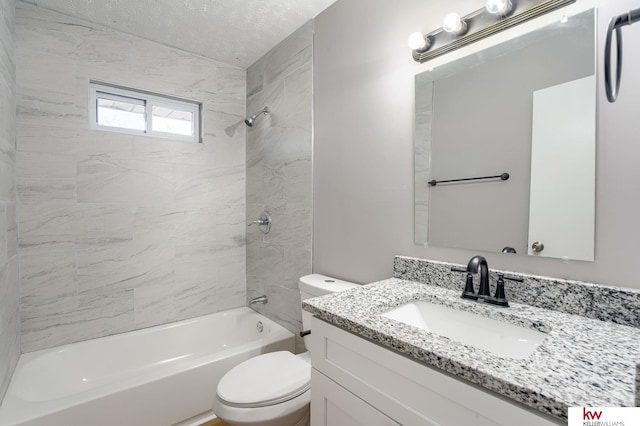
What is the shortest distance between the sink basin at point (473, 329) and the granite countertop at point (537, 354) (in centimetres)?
2

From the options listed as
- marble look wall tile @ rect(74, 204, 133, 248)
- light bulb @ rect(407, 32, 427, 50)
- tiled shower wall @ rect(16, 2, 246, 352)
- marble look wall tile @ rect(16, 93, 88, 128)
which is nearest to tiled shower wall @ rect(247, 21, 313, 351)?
tiled shower wall @ rect(16, 2, 246, 352)

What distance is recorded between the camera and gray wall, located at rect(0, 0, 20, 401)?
4.59 feet

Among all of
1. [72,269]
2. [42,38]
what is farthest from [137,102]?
[72,269]

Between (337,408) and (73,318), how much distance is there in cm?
200

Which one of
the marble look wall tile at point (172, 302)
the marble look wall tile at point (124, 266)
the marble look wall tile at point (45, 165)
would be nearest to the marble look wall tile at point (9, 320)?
the marble look wall tile at point (124, 266)

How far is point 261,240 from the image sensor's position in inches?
97.7

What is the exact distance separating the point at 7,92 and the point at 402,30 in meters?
2.06

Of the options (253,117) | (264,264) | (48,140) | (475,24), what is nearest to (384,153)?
(475,24)

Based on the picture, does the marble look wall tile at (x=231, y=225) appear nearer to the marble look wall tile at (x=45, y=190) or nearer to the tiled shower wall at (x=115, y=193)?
the tiled shower wall at (x=115, y=193)

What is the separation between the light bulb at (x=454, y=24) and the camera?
1152mm

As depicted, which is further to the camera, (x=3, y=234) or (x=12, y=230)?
(x=12, y=230)

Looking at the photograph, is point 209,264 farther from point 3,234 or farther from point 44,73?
point 44,73

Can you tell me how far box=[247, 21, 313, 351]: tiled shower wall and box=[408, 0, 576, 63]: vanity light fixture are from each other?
87 cm

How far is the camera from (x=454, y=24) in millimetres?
1155
